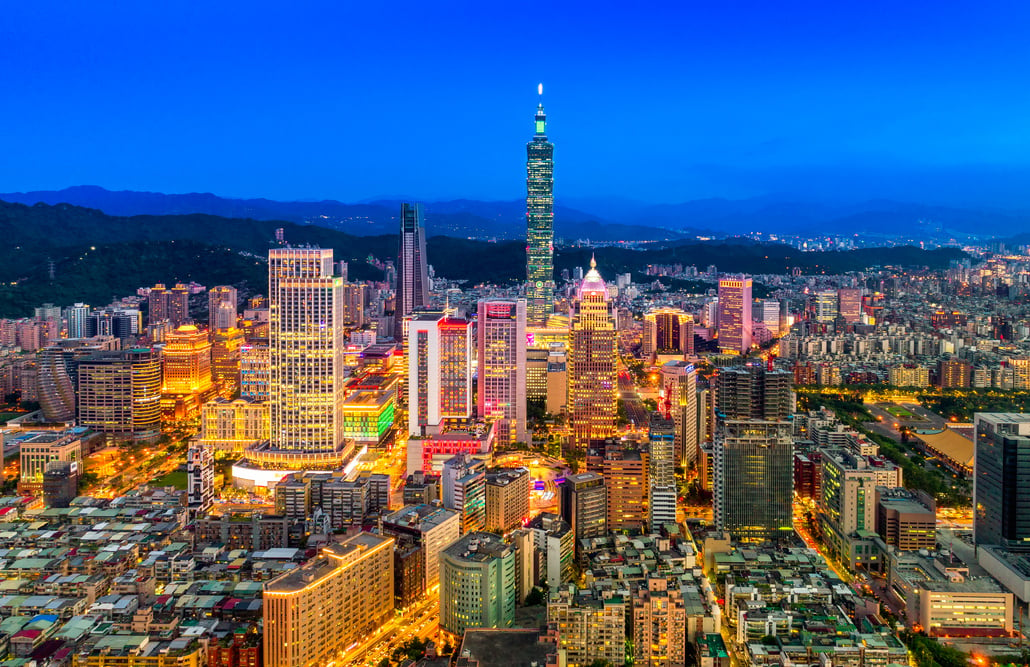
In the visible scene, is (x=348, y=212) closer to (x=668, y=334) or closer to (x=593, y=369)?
(x=668, y=334)

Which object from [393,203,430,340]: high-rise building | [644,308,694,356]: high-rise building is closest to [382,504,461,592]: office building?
[644,308,694,356]: high-rise building

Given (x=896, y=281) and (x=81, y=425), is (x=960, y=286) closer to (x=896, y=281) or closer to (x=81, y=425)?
(x=896, y=281)

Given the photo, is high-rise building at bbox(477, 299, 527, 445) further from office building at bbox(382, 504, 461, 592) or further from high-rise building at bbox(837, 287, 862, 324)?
high-rise building at bbox(837, 287, 862, 324)


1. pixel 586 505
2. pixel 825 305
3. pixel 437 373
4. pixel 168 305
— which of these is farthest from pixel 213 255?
pixel 586 505

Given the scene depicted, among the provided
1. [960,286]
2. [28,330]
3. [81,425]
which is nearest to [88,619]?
[81,425]

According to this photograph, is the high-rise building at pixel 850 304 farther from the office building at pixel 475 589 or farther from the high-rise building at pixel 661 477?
the office building at pixel 475 589
